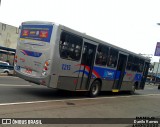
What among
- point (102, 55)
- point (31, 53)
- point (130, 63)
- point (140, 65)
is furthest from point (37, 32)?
point (140, 65)

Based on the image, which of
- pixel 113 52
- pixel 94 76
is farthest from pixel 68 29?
pixel 113 52

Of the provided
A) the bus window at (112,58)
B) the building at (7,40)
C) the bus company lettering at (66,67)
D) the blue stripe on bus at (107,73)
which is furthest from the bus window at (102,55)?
the building at (7,40)

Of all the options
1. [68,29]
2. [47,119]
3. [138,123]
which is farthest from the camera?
[68,29]

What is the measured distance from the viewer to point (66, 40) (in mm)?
12344

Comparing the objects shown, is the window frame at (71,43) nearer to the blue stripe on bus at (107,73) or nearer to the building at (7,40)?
the blue stripe on bus at (107,73)

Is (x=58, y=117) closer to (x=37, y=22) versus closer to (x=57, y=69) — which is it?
(x=57, y=69)

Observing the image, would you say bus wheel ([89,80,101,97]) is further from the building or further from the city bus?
the building

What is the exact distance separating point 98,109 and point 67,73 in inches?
90.1

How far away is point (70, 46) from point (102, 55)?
3.08 meters

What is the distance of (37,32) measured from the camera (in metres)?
12.6

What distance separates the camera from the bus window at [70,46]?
12.2 metres

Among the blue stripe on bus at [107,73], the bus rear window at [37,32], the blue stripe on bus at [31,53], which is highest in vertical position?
the bus rear window at [37,32]

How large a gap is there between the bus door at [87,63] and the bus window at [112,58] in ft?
6.54

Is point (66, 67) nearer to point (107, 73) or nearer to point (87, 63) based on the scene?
point (87, 63)
